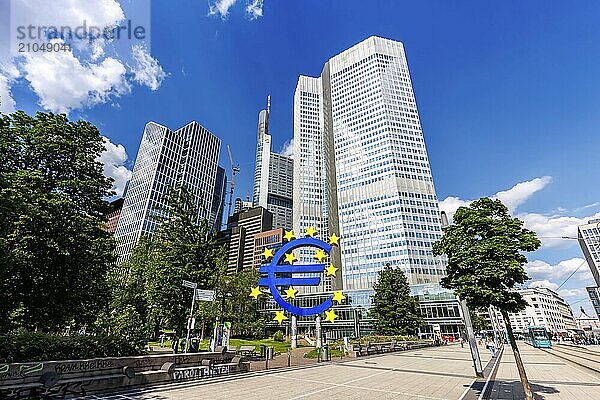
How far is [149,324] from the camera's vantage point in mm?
26328

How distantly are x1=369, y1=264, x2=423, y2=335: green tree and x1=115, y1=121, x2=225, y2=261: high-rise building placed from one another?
83076 millimetres

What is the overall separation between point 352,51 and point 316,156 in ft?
179

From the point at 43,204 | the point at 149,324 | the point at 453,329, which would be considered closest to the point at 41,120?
the point at 43,204

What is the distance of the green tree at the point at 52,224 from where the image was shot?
15742 mm

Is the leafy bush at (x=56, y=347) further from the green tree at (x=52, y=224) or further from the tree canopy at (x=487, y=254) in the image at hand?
the tree canopy at (x=487, y=254)

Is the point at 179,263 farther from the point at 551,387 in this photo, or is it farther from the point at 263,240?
the point at 263,240

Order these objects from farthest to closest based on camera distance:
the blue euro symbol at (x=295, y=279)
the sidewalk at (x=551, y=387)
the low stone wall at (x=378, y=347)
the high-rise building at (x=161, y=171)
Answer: the high-rise building at (x=161, y=171) → the blue euro symbol at (x=295, y=279) → the low stone wall at (x=378, y=347) → the sidewalk at (x=551, y=387)

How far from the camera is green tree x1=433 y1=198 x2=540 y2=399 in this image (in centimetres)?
1145

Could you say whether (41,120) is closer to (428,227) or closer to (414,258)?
(414,258)

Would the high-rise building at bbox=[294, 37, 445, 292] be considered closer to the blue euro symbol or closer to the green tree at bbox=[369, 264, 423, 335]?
the green tree at bbox=[369, 264, 423, 335]

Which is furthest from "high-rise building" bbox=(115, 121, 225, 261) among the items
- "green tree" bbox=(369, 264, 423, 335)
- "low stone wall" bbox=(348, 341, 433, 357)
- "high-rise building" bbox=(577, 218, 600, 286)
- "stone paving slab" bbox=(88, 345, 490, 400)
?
"high-rise building" bbox=(577, 218, 600, 286)

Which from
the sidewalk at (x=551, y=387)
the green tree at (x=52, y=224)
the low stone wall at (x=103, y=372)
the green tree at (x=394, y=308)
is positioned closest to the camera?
the low stone wall at (x=103, y=372)

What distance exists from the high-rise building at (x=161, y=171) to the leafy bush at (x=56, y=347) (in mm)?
101598

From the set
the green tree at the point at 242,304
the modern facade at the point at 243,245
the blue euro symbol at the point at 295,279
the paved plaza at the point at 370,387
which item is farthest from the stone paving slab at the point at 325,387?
the modern facade at the point at 243,245
